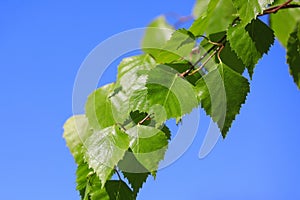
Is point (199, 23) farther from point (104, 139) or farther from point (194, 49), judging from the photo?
point (104, 139)

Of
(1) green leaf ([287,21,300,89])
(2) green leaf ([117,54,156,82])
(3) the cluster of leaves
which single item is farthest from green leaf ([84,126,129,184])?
(1) green leaf ([287,21,300,89])

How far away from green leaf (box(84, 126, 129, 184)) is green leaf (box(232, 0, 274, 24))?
18cm

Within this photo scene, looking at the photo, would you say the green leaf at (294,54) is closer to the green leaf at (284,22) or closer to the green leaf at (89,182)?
the green leaf at (284,22)

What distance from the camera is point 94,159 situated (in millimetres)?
500

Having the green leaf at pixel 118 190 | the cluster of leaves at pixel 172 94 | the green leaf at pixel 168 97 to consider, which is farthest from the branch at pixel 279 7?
the green leaf at pixel 118 190

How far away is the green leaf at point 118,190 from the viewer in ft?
1.74

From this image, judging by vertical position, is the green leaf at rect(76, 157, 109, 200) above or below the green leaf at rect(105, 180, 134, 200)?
above

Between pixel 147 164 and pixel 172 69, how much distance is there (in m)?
0.11

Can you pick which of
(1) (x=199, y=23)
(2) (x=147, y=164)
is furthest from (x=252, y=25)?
(2) (x=147, y=164)

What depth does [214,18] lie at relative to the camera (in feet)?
1.90

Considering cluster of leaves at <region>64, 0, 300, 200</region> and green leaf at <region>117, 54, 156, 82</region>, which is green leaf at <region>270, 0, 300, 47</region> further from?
green leaf at <region>117, 54, 156, 82</region>

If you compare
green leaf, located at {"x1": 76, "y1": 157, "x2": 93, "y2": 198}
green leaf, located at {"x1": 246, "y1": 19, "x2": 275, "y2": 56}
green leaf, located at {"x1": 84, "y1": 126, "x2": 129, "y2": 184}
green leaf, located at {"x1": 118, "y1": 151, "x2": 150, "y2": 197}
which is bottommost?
green leaf, located at {"x1": 118, "y1": 151, "x2": 150, "y2": 197}

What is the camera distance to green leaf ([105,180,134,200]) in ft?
1.74

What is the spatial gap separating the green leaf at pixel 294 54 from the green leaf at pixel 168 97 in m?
0.20
